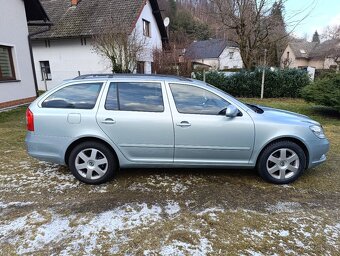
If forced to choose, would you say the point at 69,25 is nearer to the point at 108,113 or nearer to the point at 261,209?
the point at 108,113

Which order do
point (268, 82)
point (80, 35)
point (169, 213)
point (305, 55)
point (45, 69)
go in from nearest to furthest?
point (169, 213)
point (268, 82)
point (80, 35)
point (45, 69)
point (305, 55)

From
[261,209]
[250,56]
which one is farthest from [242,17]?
[261,209]

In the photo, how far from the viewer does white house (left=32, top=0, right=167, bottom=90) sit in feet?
55.6

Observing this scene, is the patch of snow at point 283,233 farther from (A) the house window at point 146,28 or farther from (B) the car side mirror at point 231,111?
(A) the house window at point 146,28

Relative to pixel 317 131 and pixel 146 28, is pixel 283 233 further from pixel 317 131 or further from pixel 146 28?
pixel 146 28

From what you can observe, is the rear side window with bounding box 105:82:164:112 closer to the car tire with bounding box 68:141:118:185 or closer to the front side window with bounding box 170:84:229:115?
the front side window with bounding box 170:84:229:115

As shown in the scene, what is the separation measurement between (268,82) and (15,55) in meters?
11.5

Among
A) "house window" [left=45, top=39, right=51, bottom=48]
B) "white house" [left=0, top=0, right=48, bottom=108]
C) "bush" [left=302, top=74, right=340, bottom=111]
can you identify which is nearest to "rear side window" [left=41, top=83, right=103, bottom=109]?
"bush" [left=302, top=74, right=340, bottom=111]

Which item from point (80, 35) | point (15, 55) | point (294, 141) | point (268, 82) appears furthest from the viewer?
point (80, 35)

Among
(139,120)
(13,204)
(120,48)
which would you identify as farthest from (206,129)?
(120,48)

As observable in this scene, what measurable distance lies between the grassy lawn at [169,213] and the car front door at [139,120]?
503 millimetres

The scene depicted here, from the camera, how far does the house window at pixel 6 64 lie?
32.4 feet

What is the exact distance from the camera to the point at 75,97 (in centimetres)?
376

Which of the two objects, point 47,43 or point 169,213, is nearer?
point 169,213
